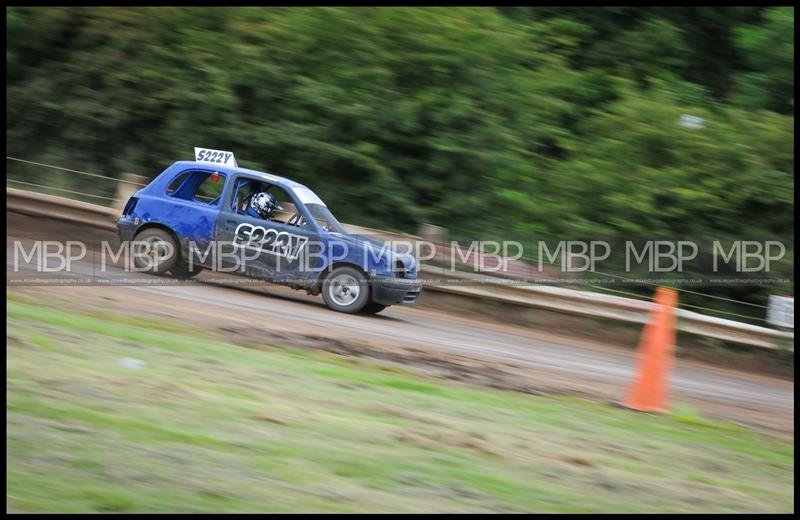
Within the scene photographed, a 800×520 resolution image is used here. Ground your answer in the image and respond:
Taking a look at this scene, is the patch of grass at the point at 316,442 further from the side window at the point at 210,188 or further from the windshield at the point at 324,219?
the side window at the point at 210,188

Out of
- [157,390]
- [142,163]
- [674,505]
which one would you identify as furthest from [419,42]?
[674,505]

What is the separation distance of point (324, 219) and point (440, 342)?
2667 millimetres

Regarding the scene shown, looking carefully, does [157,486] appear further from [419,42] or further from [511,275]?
[419,42]

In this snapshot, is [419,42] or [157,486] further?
[419,42]

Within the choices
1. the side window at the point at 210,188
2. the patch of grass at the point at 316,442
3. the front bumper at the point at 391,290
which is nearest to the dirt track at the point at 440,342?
the front bumper at the point at 391,290

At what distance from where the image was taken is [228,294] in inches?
527

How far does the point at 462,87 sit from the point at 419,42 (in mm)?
1216

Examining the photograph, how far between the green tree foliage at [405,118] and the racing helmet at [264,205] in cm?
476

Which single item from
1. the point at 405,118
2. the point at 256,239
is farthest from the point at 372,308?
the point at 405,118

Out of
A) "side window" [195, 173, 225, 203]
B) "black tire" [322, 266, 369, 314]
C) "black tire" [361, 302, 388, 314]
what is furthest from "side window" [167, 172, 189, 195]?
"black tire" [361, 302, 388, 314]

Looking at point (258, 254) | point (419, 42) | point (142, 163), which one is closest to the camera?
point (258, 254)

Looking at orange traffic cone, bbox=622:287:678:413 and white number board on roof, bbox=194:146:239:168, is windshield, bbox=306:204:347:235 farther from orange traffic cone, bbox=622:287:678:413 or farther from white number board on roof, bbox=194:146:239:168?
orange traffic cone, bbox=622:287:678:413

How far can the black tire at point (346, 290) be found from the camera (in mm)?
12953

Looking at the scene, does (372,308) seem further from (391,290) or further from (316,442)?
(316,442)
